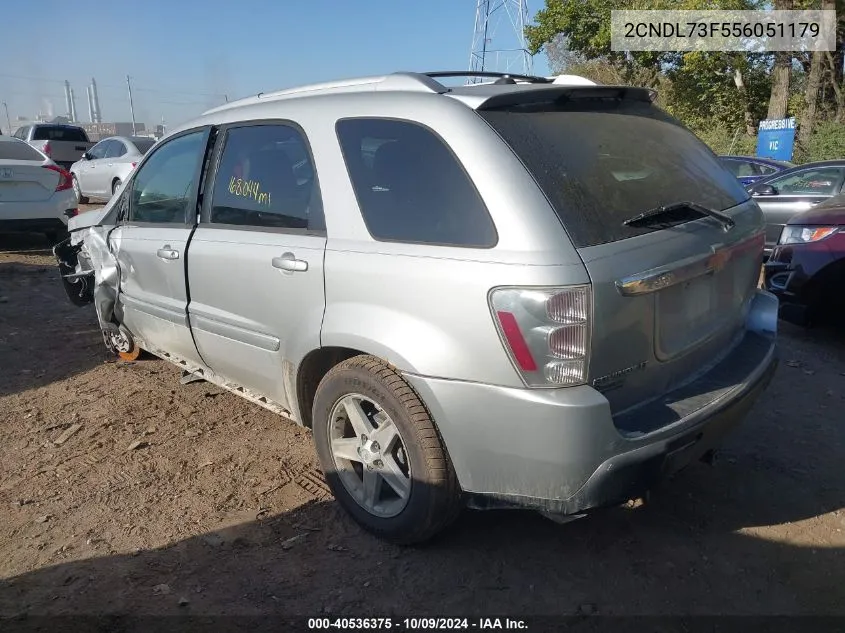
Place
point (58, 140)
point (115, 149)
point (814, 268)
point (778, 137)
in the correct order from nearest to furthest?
point (814, 268), point (115, 149), point (58, 140), point (778, 137)

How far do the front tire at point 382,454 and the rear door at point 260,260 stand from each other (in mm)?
276

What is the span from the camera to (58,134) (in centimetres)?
1809

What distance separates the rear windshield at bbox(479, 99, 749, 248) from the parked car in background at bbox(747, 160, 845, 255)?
5599 millimetres

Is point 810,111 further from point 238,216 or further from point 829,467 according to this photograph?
point 238,216

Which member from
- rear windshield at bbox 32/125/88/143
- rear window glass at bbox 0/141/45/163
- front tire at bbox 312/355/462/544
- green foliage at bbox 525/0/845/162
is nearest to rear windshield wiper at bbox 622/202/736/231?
front tire at bbox 312/355/462/544

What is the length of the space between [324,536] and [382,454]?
0.53m

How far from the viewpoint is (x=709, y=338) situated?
2.73m

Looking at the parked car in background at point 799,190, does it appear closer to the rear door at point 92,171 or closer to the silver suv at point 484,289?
the silver suv at point 484,289

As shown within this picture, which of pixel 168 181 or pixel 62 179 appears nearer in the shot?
pixel 168 181

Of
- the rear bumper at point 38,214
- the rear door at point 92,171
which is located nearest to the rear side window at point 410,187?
the rear bumper at point 38,214

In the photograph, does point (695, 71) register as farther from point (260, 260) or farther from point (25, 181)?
point (260, 260)

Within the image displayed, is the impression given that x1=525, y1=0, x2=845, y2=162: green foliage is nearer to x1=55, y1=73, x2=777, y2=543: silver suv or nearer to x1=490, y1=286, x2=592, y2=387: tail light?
x1=55, y1=73, x2=777, y2=543: silver suv

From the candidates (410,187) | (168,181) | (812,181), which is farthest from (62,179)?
(812,181)

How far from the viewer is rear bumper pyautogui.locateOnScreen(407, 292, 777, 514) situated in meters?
2.19
